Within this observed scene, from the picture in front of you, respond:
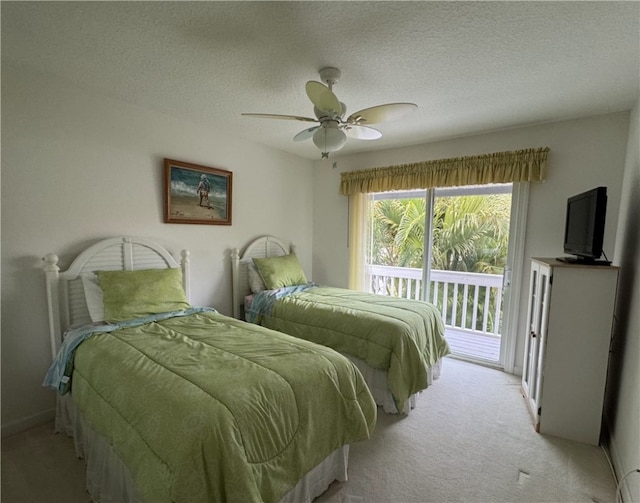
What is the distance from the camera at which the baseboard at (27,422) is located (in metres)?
2.04

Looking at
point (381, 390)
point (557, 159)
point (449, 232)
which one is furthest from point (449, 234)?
point (381, 390)

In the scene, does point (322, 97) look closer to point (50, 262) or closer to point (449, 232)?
point (50, 262)

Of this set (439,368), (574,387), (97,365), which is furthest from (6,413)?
(574,387)

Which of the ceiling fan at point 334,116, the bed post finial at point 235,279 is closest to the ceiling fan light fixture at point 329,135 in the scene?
the ceiling fan at point 334,116

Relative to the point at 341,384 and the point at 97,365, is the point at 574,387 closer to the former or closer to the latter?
the point at 341,384

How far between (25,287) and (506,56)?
3468mm

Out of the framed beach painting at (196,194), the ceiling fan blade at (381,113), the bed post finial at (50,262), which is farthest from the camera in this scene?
the framed beach painting at (196,194)

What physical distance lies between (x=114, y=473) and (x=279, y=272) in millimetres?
2260

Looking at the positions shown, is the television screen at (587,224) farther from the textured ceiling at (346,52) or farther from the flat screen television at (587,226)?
the textured ceiling at (346,52)

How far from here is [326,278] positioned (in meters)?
4.43

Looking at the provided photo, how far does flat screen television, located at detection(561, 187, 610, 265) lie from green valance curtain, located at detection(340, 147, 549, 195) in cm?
57

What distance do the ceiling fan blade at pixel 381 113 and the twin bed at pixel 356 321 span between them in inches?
59.2

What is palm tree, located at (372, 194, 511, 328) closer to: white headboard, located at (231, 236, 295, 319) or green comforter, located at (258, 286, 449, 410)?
green comforter, located at (258, 286, 449, 410)

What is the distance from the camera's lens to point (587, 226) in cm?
210
